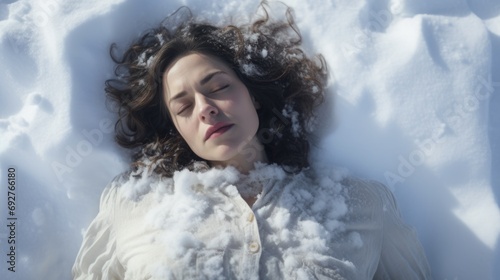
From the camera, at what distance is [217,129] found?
1873 mm

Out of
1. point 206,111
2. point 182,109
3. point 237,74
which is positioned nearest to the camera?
point 206,111

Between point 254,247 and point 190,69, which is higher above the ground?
point 190,69

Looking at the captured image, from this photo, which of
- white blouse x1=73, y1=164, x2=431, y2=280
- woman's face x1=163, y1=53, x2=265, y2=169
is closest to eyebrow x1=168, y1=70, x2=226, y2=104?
woman's face x1=163, y1=53, x2=265, y2=169

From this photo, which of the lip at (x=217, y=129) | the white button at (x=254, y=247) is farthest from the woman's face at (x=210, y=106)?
the white button at (x=254, y=247)

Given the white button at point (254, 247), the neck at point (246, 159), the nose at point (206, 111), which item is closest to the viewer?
the white button at point (254, 247)

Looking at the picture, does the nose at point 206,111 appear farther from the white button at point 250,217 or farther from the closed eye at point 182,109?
the white button at point 250,217

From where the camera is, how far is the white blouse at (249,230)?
1748mm

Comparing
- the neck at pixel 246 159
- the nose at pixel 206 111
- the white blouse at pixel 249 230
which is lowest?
the white blouse at pixel 249 230

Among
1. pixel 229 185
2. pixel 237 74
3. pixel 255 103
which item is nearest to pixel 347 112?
pixel 255 103

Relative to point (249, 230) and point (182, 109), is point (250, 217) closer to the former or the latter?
point (249, 230)

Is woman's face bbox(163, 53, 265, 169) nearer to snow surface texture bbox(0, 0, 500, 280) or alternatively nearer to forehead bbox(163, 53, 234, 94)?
forehead bbox(163, 53, 234, 94)

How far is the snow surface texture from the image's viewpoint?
2148 mm

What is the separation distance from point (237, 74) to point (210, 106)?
278 millimetres

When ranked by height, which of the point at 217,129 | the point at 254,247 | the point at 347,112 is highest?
the point at 217,129
